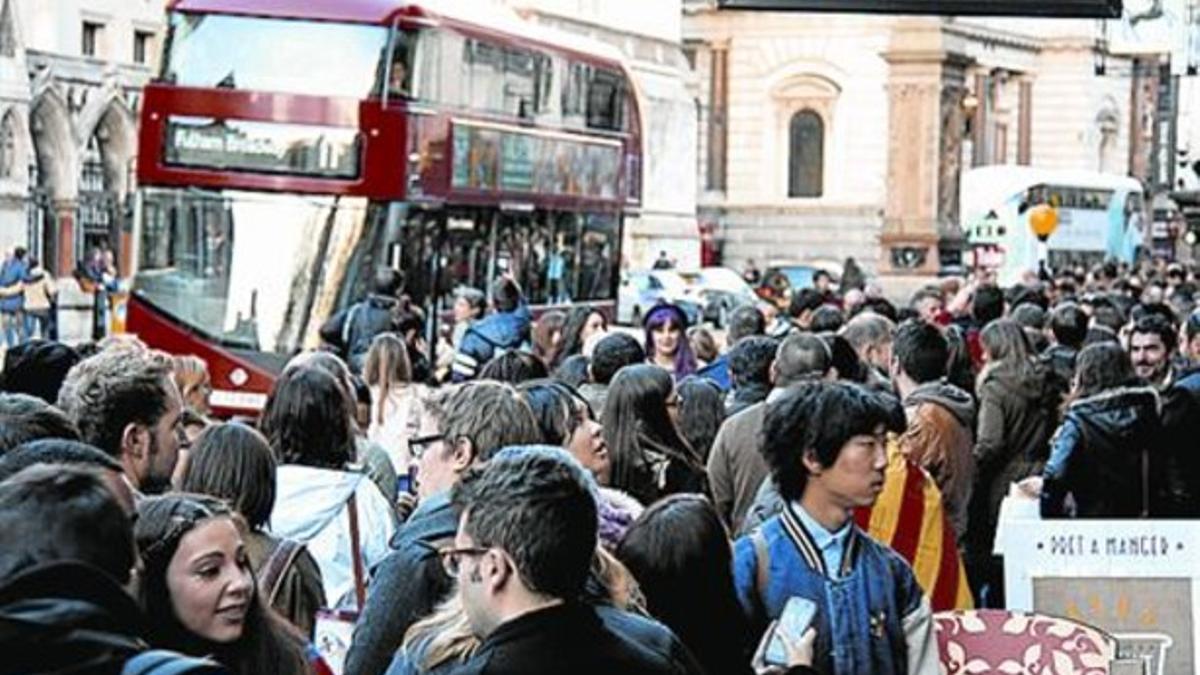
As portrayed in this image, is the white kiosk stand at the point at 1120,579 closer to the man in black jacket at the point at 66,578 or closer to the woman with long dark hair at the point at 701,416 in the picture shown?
the woman with long dark hair at the point at 701,416

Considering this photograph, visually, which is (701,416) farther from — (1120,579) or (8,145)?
(8,145)

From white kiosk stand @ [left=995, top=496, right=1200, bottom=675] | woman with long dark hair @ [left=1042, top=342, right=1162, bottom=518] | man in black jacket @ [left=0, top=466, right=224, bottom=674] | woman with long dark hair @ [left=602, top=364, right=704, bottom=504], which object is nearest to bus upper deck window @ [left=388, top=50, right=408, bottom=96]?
woman with long dark hair @ [left=1042, top=342, right=1162, bottom=518]

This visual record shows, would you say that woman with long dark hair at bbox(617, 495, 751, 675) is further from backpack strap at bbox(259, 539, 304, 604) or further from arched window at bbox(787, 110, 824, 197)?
arched window at bbox(787, 110, 824, 197)

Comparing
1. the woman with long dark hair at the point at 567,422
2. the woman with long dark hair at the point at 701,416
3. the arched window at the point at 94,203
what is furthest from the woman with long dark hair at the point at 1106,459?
the arched window at the point at 94,203

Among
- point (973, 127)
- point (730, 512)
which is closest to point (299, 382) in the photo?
point (730, 512)

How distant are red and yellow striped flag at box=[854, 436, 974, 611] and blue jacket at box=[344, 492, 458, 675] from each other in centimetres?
202

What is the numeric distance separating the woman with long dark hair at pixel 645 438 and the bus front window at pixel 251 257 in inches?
521

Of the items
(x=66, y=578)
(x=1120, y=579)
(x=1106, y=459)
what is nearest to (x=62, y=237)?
(x=1106, y=459)

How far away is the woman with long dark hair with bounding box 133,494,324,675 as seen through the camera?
5.45m

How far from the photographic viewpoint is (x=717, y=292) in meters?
47.7

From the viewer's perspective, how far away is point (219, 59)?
22938mm

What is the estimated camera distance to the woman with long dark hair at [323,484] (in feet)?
26.7

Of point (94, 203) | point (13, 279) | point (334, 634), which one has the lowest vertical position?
point (334, 634)

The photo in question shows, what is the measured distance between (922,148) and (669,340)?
40505mm
